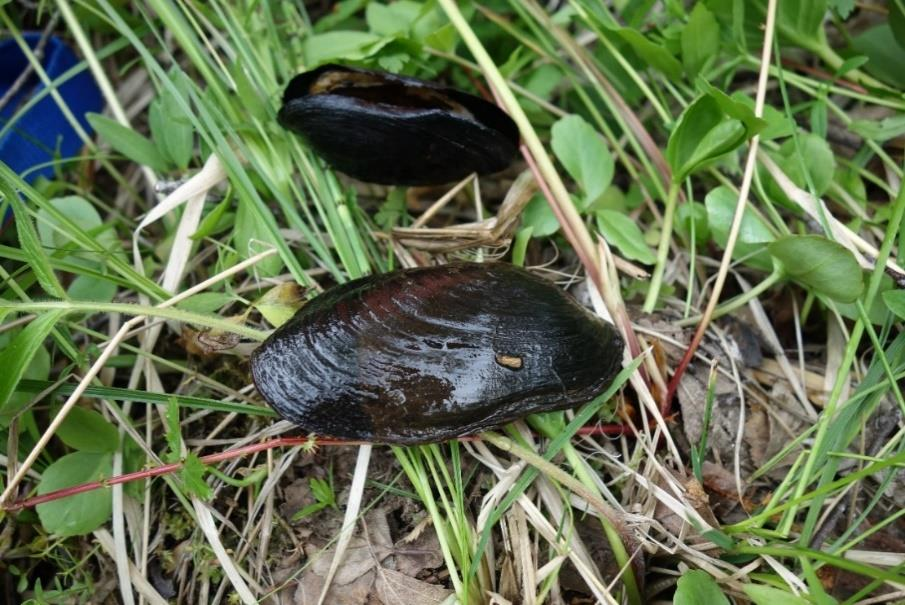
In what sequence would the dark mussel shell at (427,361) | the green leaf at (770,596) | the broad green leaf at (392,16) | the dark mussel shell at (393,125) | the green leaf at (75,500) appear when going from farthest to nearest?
the broad green leaf at (392,16) → the dark mussel shell at (393,125) → the green leaf at (75,500) → the dark mussel shell at (427,361) → the green leaf at (770,596)

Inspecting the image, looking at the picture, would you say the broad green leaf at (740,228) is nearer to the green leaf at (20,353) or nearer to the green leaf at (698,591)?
the green leaf at (698,591)

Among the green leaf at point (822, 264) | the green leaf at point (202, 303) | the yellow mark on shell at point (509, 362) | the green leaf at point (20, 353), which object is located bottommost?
the green leaf at point (822, 264)

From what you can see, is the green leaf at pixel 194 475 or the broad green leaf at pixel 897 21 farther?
the broad green leaf at pixel 897 21

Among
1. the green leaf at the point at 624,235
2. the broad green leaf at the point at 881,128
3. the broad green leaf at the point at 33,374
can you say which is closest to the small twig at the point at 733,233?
the green leaf at the point at 624,235

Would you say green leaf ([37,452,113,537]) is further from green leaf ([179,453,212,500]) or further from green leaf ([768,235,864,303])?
green leaf ([768,235,864,303])

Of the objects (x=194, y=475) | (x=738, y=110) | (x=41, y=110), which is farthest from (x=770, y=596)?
(x=41, y=110)

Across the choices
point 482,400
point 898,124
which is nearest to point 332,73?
point 482,400

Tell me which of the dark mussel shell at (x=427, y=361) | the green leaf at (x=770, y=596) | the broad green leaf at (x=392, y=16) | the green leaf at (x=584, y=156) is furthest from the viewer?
the broad green leaf at (x=392, y=16)

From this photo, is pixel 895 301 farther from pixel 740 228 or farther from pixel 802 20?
pixel 802 20

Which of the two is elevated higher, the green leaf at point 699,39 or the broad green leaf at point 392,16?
the broad green leaf at point 392,16
